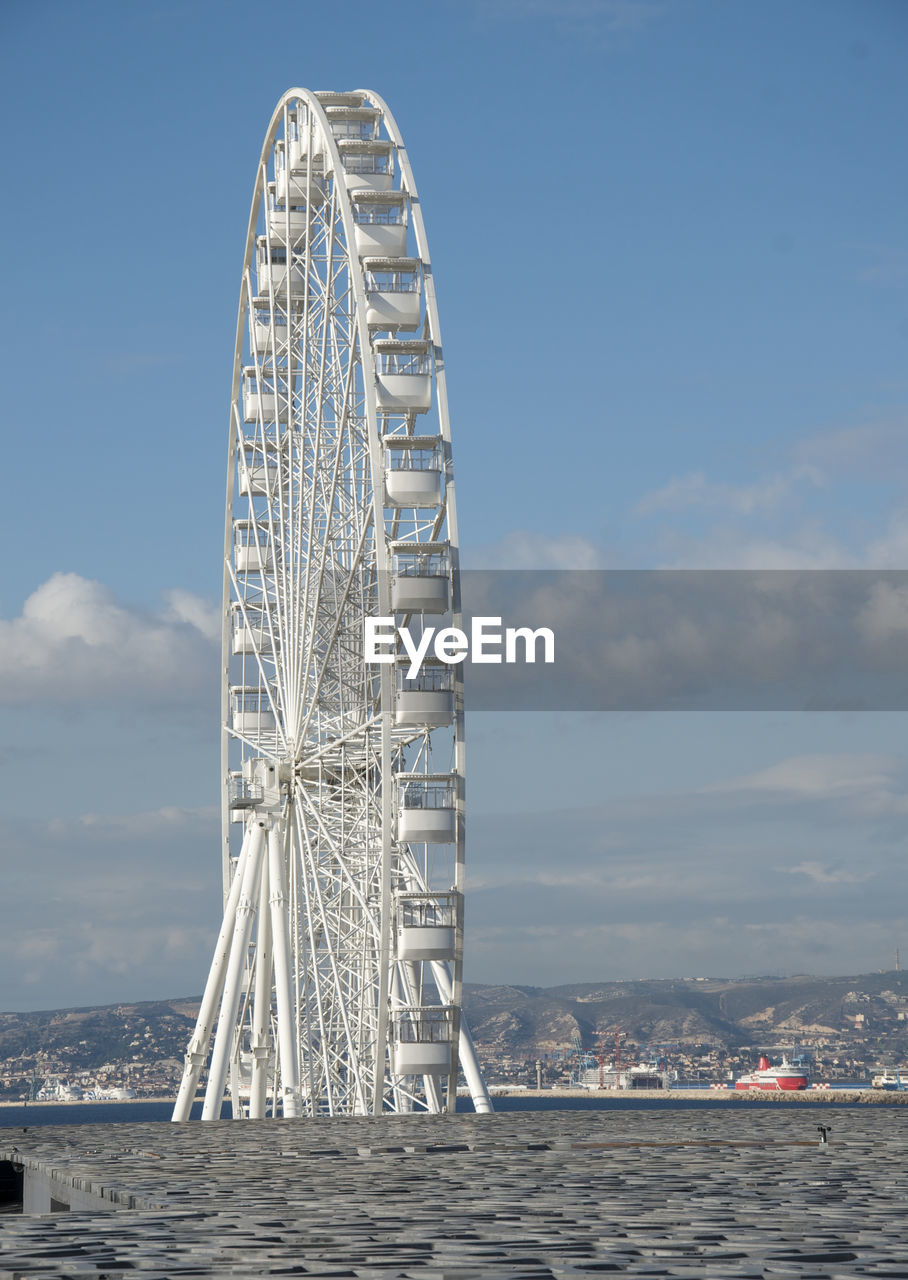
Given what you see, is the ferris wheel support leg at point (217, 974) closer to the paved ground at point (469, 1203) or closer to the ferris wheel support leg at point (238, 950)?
the ferris wheel support leg at point (238, 950)

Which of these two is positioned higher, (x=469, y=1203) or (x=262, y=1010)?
(x=262, y=1010)

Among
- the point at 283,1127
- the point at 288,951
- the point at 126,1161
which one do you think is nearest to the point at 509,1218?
the point at 126,1161

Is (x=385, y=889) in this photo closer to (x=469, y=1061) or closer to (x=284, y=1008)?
(x=284, y=1008)

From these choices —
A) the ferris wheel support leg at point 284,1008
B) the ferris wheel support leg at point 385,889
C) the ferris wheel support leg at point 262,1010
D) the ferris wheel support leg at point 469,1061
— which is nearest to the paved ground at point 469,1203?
the ferris wheel support leg at point 385,889

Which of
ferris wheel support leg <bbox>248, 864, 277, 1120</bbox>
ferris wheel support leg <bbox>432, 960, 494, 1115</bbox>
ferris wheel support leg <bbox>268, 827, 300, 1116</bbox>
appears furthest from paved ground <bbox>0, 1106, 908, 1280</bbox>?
ferris wheel support leg <bbox>248, 864, 277, 1120</bbox>

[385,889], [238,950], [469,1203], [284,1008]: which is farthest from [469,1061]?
[469,1203]

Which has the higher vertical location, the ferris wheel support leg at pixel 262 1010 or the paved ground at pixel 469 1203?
the ferris wheel support leg at pixel 262 1010
